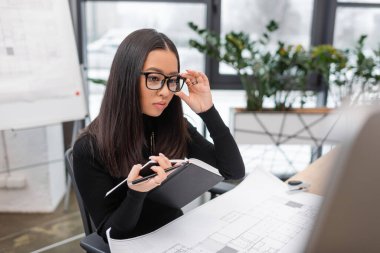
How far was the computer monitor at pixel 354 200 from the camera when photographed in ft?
1.00

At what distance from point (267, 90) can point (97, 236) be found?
5.87 feet

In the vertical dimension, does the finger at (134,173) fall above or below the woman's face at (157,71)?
below

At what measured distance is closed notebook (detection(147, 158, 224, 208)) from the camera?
2.81 ft

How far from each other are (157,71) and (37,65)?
94cm

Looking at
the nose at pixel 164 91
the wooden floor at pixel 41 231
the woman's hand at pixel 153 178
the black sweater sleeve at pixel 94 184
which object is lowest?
the wooden floor at pixel 41 231

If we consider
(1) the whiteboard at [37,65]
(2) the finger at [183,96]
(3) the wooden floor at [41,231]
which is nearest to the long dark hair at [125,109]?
(2) the finger at [183,96]

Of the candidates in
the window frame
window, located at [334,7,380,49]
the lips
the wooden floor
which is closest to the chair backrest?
the lips

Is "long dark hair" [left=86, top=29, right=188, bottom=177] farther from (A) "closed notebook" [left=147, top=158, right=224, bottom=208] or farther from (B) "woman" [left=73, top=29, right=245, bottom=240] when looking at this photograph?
(A) "closed notebook" [left=147, top=158, right=224, bottom=208]

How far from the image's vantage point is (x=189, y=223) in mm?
955

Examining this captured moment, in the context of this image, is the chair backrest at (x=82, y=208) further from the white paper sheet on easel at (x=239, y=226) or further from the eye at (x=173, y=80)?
the eye at (x=173, y=80)

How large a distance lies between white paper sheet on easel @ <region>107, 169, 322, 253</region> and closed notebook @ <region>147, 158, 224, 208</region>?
0.06m

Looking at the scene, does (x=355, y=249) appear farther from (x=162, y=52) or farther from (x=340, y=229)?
(x=162, y=52)

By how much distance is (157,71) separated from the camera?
100 centimetres

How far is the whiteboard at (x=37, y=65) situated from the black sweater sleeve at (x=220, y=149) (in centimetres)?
83
